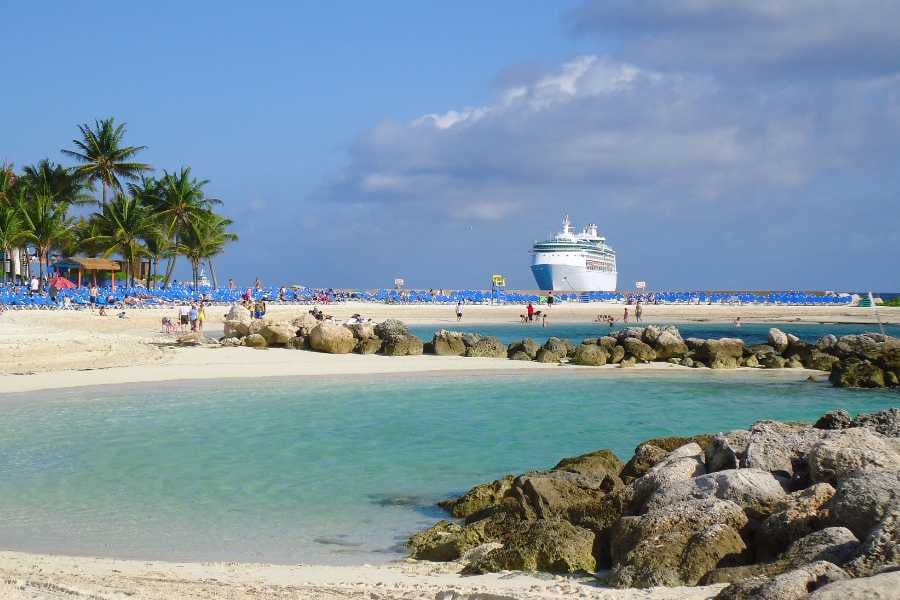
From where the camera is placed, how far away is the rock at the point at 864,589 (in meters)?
3.77

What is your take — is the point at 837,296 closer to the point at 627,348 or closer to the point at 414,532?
the point at 627,348

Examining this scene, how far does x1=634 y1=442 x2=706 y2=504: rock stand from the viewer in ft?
→ 23.1

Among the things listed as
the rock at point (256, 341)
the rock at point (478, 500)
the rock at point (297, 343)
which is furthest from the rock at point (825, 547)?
the rock at point (256, 341)

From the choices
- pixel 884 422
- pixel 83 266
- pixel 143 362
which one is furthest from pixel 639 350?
pixel 83 266

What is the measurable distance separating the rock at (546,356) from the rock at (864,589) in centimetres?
1995

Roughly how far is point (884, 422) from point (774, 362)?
16.1 metres

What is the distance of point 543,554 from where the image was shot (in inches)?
239

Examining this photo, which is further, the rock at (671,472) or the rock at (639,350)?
the rock at (639,350)

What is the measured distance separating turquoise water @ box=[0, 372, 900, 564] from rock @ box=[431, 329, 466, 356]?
423 centimetres

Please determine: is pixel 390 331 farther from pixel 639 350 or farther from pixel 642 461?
pixel 642 461

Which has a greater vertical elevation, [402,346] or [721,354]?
[402,346]

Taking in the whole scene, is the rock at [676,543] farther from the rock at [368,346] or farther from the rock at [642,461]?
the rock at [368,346]

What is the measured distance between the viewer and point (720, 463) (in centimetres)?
737

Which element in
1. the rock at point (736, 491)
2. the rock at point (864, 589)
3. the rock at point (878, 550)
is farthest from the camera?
the rock at point (736, 491)
